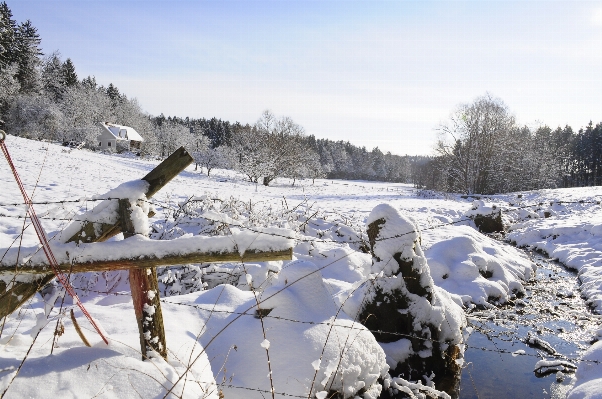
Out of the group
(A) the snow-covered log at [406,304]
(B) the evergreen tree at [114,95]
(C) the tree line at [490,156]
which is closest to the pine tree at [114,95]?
(B) the evergreen tree at [114,95]

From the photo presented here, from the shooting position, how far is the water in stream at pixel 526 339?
5168 millimetres

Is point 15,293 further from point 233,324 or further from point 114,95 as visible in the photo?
point 114,95

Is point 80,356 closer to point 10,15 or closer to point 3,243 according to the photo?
point 3,243

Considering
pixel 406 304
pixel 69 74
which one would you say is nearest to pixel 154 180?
pixel 406 304

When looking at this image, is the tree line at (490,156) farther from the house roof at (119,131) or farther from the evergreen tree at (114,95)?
the evergreen tree at (114,95)

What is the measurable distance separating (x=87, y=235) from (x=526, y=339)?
24.3 ft

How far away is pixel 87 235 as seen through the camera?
2.44m

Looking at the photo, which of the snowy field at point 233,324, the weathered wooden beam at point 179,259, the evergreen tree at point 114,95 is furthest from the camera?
the evergreen tree at point 114,95

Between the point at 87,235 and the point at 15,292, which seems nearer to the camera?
the point at 15,292

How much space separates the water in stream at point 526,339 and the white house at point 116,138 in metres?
55.6

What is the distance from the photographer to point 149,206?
275 centimetres

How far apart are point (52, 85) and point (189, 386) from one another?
64304 millimetres

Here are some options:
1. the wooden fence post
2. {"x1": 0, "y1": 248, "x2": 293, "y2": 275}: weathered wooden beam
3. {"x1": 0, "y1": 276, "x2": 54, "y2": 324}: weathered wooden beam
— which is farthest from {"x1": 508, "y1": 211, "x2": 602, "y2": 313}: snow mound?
{"x1": 0, "y1": 276, "x2": 54, "y2": 324}: weathered wooden beam

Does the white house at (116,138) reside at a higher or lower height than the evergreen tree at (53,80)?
lower
